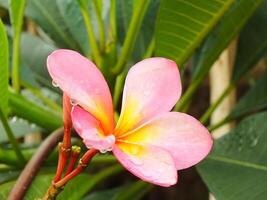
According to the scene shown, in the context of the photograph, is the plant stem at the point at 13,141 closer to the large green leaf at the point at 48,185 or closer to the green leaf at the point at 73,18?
the large green leaf at the point at 48,185

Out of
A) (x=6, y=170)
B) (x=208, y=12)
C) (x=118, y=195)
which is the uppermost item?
(x=208, y=12)

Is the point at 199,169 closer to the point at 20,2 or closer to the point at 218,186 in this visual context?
the point at 218,186

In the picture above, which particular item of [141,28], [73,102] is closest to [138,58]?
[141,28]

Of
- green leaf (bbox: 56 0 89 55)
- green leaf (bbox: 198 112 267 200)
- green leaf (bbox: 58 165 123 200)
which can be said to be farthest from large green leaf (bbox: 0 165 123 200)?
green leaf (bbox: 56 0 89 55)

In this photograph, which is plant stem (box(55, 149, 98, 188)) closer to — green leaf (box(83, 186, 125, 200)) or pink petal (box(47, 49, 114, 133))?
pink petal (box(47, 49, 114, 133))

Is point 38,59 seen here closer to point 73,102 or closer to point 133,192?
point 133,192

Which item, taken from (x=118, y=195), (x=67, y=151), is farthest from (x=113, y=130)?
(x=118, y=195)
